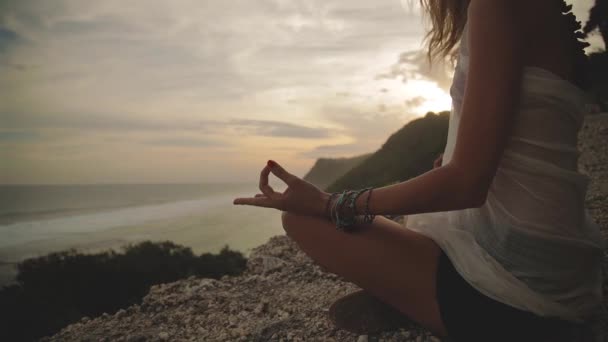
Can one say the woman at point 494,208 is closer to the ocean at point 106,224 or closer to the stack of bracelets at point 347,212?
the stack of bracelets at point 347,212

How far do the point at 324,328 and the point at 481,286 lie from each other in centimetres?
131

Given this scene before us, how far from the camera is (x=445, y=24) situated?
6.73 feet

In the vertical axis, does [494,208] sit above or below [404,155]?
below

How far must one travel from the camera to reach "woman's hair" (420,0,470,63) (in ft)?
6.31

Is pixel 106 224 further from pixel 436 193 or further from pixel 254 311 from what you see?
pixel 436 193

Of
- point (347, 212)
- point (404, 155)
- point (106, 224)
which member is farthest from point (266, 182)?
point (106, 224)

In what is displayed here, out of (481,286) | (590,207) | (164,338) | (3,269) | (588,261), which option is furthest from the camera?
(3,269)

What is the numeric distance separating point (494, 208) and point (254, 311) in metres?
2.70

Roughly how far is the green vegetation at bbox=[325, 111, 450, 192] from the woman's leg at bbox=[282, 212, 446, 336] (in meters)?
13.1

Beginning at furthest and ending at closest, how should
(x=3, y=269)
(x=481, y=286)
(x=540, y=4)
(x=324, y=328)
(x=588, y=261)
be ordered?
(x=3, y=269) → (x=324, y=328) → (x=588, y=261) → (x=481, y=286) → (x=540, y=4)

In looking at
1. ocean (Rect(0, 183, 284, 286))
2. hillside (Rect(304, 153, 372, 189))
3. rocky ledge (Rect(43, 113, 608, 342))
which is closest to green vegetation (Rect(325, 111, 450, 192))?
ocean (Rect(0, 183, 284, 286))

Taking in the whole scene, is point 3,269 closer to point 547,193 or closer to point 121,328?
point 121,328

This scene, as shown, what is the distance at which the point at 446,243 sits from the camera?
162cm

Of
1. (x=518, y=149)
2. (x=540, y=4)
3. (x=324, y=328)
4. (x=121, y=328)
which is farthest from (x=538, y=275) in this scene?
(x=121, y=328)
